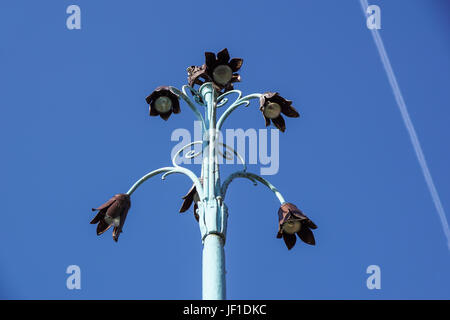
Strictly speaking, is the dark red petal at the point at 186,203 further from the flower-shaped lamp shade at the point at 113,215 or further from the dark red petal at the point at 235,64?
the dark red petal at the point at 235,64

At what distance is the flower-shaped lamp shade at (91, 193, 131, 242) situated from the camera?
27.6 ft

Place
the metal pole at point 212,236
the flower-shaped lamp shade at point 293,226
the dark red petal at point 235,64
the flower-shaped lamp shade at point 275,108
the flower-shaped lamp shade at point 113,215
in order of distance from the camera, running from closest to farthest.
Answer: the metal pole at point 212,236, the flower-shaped lamp shade at point 293,226, the flower-shaped lamp shade at point 113,215, the flower-shaped lamp shade at point 275,108, the dark red petal at point 235,64

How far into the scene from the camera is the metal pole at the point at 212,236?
7.30 metres

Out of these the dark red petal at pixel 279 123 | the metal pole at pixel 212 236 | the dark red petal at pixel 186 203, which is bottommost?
the metal pole at pixel 212 236

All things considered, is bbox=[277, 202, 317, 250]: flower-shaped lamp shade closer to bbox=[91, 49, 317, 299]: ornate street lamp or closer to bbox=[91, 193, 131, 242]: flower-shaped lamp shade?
bbox=[91, 49, 317, 299]: ornate street lamp

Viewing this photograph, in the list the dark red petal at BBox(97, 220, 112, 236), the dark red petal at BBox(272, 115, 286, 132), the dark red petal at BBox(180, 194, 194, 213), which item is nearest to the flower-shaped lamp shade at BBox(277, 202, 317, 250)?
the dark red petal at BBox(272, 115, 286, 132)

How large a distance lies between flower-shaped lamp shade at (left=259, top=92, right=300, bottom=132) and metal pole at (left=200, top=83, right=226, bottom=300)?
65cm

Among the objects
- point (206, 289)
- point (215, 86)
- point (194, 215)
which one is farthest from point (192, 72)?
point (206, 289)

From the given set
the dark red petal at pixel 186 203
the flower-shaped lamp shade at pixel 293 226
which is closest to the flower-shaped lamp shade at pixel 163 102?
the dark red petal at pixel 186 203

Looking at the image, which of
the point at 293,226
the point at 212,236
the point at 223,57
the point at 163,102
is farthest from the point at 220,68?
the point at 212,236

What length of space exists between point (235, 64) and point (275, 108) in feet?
2.08

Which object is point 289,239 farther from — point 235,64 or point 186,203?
point 235,64
